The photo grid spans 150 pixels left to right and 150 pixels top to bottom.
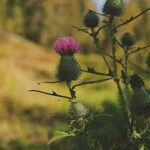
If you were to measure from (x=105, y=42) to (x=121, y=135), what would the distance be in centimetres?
3520

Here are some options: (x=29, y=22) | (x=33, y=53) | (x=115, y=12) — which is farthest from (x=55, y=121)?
(x=29, y=22)

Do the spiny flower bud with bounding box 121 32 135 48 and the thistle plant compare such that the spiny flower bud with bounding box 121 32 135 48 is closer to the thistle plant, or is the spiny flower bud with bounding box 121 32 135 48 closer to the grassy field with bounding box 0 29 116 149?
the thistle plant

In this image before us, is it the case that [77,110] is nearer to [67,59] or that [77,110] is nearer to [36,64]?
[67,59]

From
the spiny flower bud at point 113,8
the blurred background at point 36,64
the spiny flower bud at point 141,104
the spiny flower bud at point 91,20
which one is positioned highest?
the spiny flower bud at point 113,8

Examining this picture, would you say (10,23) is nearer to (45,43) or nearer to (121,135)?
(45,43)

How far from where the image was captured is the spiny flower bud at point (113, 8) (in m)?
4.48

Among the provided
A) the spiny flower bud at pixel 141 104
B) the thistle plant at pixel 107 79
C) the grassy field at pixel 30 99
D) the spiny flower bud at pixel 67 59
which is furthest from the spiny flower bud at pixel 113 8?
the grassy field at pixel 30 99

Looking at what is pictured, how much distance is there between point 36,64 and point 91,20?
2367cm

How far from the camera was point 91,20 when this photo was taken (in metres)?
4.61

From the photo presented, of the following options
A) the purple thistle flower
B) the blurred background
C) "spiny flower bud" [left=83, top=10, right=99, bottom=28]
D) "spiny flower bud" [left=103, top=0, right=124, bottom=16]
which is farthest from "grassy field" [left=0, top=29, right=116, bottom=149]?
"spiny flower bud" [left=103, top=0, right=124, bottom=16]

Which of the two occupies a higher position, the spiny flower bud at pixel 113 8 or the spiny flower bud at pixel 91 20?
the spiny flower bud at pixel 113 8

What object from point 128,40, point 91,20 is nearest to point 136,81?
point 128,40

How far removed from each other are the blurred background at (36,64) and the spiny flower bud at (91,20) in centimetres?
74

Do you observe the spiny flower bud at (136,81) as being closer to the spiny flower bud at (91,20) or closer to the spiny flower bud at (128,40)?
the spiny flower bud at (128,40)
